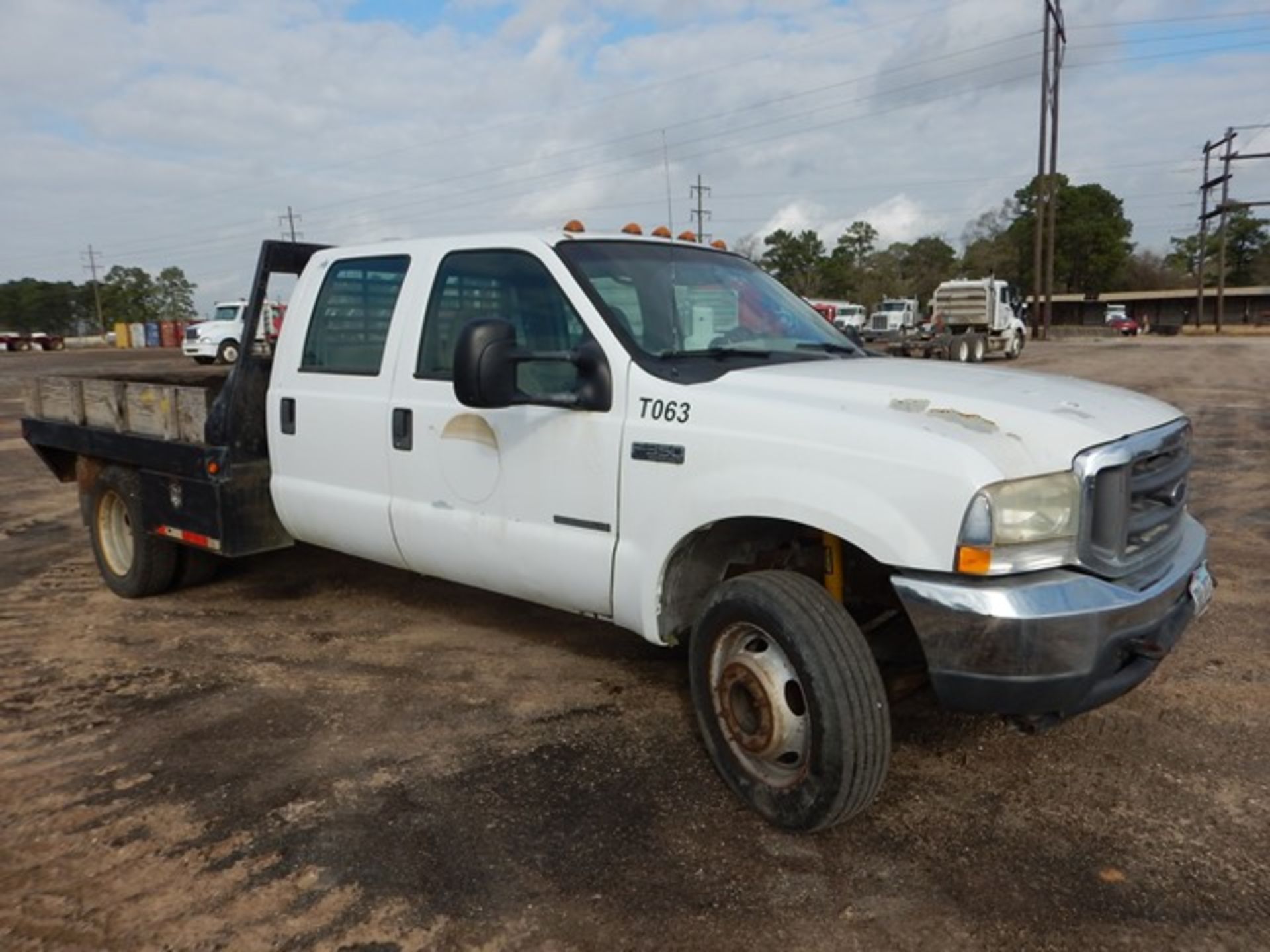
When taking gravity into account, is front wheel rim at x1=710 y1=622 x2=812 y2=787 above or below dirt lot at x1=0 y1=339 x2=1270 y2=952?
above

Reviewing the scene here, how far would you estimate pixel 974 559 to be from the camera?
2.65 metres

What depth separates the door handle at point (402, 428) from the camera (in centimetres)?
418

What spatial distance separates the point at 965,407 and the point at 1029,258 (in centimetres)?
8166

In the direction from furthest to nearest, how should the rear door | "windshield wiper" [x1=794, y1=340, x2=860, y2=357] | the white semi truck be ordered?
the white semi truck, the rear door, "windshield wiper" [x1=794, y1=340, x2=860, y2=357]

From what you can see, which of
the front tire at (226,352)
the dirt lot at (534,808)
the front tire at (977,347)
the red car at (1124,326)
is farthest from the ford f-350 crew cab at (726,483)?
the red car at (1124,326)

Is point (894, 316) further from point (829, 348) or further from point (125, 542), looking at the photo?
point (829, 348)

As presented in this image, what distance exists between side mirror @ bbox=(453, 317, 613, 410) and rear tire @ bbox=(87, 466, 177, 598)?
3151 mm

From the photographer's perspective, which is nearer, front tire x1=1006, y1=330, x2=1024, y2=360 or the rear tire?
the rear tire

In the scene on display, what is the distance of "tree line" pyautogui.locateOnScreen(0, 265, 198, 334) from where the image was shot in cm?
9669

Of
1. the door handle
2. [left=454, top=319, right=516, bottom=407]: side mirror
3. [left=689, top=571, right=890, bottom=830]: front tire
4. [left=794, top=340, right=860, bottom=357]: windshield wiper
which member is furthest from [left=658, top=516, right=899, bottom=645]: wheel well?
the door handle

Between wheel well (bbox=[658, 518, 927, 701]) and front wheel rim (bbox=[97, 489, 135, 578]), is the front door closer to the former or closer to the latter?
wheel well (bbox=[658, 518, 927, 701])

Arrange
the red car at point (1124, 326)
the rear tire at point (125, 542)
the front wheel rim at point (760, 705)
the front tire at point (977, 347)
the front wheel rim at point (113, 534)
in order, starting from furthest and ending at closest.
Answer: the red car at point (1124, 326)
the front tire at point (977, 347)
the front wheel rim at point (113, 534)
the rear tire at point (125, 542)
the front wheel rim at point (760, 705)

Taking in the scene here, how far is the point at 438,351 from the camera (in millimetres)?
4176

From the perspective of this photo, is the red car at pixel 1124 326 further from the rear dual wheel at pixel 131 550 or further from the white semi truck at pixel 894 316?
the rear dual wheel at pixel 131 550
